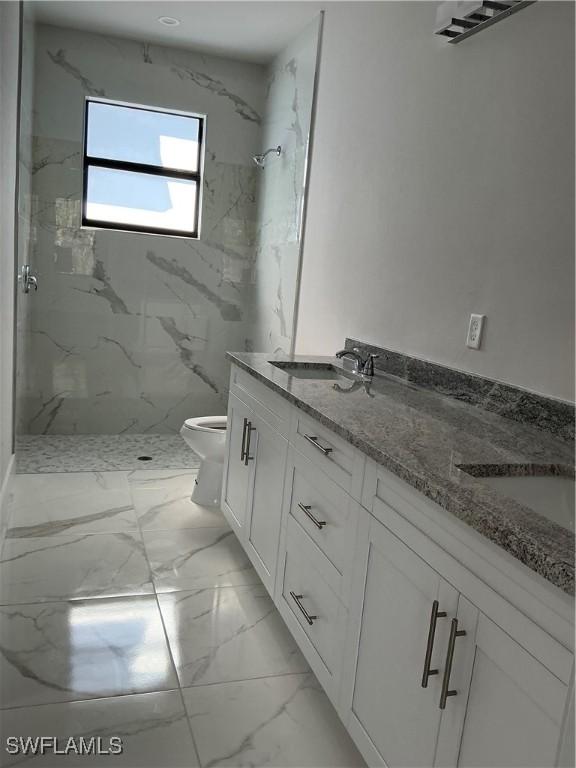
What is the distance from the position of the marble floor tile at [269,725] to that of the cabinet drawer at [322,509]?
1.51 ft

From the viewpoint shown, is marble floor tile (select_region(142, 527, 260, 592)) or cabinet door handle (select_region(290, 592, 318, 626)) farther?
marble floor tile (select_region(142, 527, 260, 592))

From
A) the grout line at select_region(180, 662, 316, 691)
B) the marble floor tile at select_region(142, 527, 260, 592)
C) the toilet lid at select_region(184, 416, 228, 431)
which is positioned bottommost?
the grout line at select_region(180, 662, 316, 691)

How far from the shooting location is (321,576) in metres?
1.84

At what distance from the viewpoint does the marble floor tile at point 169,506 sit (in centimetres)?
313

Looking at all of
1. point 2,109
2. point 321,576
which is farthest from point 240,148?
point 321,576

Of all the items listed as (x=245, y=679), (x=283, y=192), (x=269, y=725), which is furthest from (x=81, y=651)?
→ (x=283, y=192)

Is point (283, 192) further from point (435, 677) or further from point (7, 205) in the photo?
point (435, 677)

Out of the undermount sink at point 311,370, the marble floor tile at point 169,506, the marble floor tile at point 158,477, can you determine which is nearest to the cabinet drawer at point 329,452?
the undermount sink at point 311,370

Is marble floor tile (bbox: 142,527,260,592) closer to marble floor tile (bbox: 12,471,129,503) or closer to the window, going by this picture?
marble floor tile (bbox: 12,471,129,503)

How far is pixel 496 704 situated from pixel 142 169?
13.6ft

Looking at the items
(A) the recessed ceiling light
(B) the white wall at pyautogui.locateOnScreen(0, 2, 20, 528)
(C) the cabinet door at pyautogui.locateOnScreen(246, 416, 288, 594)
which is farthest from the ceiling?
(C) the cabinet door at pyautogui.locateOnScreen(246, 416, 288, 594)

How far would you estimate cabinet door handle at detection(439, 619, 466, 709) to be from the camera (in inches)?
46.1

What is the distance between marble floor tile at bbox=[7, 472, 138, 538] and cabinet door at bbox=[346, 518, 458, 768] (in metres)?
1.72

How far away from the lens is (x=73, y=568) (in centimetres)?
258
